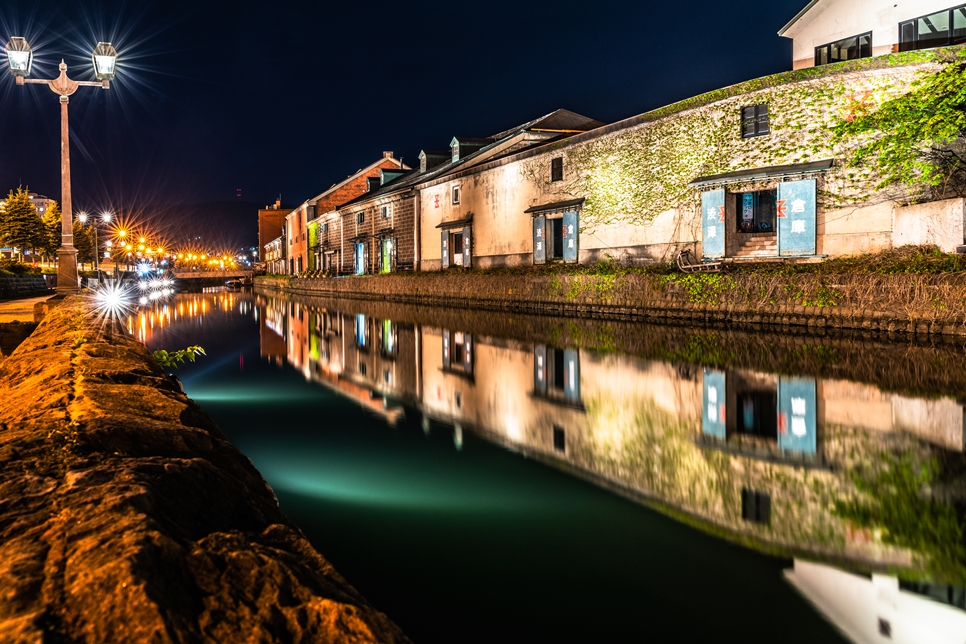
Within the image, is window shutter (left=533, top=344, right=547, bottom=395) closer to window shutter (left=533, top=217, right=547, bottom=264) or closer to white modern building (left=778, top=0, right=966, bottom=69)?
A: window shutter (left=533, top=217, right=547, bottom=264)

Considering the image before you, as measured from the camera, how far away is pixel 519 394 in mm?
9797

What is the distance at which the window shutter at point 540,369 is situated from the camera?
10188 mm

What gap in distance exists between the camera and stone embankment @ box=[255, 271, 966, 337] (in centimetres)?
1448

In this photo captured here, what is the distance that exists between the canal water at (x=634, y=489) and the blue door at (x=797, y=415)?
4cm

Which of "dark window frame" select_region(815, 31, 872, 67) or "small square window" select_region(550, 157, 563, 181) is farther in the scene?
"small square window" select_region(550, 157, 563, 181)

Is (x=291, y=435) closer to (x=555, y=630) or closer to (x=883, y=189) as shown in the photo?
(x=555, y=630)

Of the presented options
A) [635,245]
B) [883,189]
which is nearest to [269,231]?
[635,245]

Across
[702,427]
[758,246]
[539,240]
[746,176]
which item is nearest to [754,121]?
[746,176]

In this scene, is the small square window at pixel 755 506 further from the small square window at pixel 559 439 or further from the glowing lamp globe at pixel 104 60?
the glowing lamp globe at pixel 104 60

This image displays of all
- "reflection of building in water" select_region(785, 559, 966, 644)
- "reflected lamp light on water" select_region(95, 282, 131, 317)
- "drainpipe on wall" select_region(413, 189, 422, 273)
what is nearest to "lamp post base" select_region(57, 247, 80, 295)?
"reflected lamp light on water" select_region(95, 282, 131, 317)

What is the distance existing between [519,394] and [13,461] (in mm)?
7365

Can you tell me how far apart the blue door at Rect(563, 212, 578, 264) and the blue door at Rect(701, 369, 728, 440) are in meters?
19.6

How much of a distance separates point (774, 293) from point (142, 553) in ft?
58.5

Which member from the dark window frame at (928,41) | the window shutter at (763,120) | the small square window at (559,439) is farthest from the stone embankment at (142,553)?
the dark window frame at (928,41)
